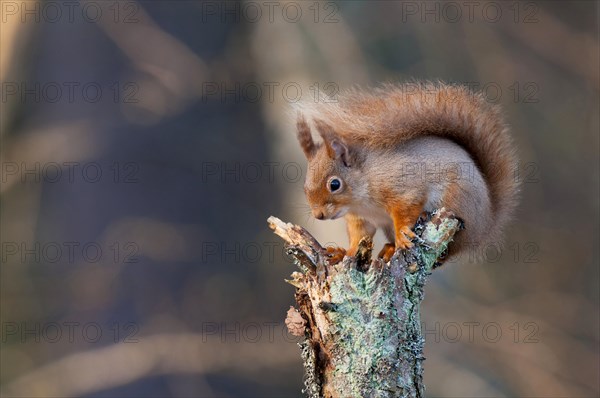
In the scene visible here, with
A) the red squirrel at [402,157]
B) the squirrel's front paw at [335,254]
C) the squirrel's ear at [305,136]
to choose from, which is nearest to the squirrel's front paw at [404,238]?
the red squirrel at [402,157]

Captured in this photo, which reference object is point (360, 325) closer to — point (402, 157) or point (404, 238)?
point (404, 238)

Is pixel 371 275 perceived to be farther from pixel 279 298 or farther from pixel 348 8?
pixel 348 8

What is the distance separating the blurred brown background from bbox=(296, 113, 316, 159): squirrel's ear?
90.5 inches

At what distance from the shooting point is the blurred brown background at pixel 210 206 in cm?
562

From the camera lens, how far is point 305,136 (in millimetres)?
3197

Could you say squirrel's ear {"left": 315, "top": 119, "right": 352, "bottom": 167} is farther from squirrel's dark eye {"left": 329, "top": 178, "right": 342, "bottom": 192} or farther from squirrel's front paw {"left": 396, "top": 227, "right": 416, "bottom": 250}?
squirrel's front paw {"left": 396, "top": 227, "right": 416, "bottom": 250}

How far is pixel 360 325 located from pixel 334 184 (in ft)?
2.99

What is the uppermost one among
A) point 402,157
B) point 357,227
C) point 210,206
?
point 210,206

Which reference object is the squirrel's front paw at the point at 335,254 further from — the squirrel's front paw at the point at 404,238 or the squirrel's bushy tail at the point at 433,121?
the squirrel's bushy tail at the point at 433,121

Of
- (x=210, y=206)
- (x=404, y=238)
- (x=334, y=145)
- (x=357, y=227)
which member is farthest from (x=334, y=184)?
(x=210, y=206)

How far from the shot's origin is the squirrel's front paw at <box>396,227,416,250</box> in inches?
104

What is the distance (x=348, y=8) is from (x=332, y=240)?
249 centimetres

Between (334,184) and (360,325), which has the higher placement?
(334,184)

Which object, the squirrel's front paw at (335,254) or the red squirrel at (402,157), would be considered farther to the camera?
the red squirrel at (402,157)
